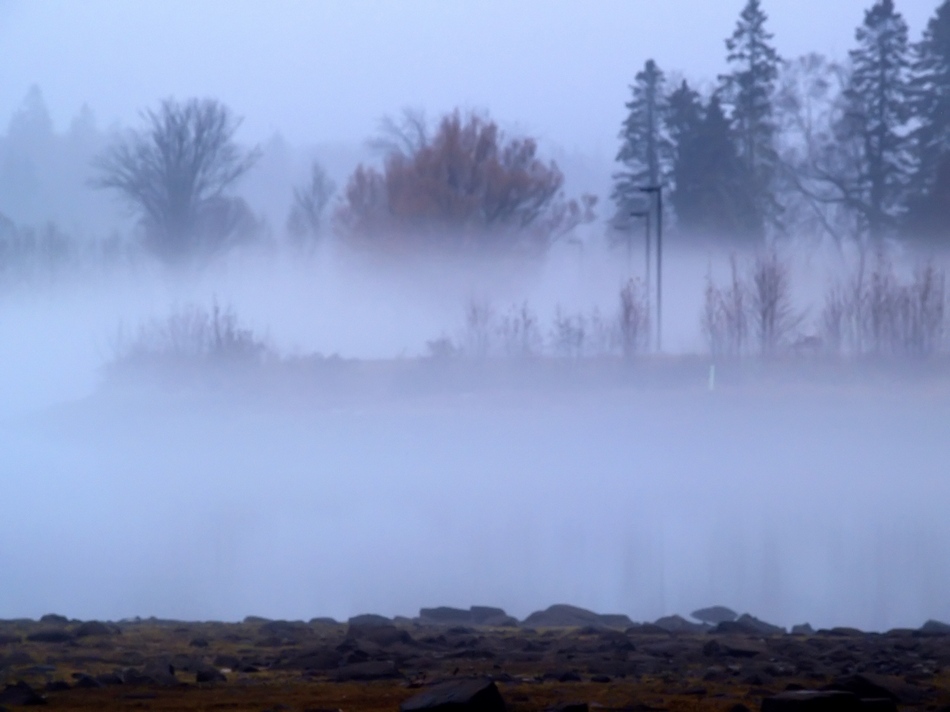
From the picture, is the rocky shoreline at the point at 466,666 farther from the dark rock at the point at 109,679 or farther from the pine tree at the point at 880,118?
the pine tree at the point at 880,118

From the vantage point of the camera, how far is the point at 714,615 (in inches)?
448

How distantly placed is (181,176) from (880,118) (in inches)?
665

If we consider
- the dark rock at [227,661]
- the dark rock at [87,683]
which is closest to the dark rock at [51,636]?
the dark rock at [227,661]

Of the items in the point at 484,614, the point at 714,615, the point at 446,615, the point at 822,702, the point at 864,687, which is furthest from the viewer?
the point at 714,615

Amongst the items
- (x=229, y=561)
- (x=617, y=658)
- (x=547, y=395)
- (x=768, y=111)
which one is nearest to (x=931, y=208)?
(x=768, y=111)

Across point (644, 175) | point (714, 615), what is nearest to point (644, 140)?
point (644, 175)

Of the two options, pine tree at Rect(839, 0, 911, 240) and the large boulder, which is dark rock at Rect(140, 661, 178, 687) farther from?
pine tree at Rect(839, 0, 911, 240)

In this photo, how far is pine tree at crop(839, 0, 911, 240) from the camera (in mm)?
27750

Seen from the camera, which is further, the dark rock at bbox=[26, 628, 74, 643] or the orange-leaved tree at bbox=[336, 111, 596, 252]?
the orange-leaved tree at bbox=[336, 111, 596, 252]

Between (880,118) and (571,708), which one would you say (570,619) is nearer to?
(571,708)

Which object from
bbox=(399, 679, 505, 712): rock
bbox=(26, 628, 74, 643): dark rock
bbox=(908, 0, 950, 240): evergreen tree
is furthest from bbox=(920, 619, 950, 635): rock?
bbox=(908, 0, 950, 240): evergreen tree

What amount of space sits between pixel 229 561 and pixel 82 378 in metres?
14.6

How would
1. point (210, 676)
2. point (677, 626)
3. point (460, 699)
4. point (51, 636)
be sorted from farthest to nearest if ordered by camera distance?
1. point (677, 626)
2. point (51, 636)
3. point (210, 676)
4. point (460, 699)

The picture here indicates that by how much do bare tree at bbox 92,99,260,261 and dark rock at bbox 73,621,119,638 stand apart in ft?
73.9
